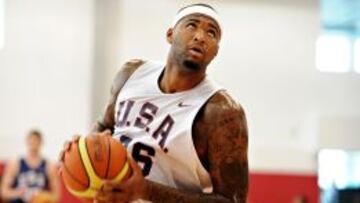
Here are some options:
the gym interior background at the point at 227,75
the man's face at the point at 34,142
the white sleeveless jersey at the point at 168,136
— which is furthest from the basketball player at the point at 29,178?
the white sleeveless jersey at the point at 168,136

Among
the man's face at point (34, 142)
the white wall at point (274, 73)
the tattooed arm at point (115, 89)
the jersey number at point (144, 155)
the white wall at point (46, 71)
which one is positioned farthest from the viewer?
the white wall at point (274, 73)

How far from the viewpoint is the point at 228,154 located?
2.99m

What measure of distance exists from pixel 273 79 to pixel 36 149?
12.6 ft

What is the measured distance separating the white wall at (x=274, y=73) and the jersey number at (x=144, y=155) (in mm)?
7270

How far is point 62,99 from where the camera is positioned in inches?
396

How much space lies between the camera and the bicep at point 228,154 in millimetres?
2996

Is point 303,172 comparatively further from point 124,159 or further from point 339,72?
point 124,159

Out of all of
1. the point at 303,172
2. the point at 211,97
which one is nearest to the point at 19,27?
the point at 303,172

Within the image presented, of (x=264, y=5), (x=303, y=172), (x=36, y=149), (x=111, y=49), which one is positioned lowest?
(x=303, y=172)

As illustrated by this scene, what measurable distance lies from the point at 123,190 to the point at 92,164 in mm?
187

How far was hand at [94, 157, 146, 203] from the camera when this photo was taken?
273 cm

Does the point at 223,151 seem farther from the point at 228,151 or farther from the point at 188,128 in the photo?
the point at 188,128

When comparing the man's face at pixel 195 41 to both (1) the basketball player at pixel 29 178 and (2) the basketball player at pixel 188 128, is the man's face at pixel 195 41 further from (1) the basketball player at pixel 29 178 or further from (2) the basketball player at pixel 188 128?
(1) the basketball player at pixel 29 178

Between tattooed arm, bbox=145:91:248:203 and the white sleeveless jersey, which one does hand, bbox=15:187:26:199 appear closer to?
the white sleeveless jersey
